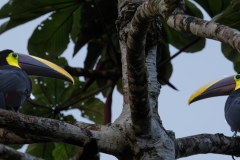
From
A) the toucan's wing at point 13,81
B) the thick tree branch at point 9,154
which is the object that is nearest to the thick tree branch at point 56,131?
the thick tree branch at point 9,154

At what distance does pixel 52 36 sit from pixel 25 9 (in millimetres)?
533

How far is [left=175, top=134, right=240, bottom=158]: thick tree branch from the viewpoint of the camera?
2.90 meters

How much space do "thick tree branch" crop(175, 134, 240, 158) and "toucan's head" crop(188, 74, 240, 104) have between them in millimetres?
1433

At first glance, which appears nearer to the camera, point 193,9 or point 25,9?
point 25,9

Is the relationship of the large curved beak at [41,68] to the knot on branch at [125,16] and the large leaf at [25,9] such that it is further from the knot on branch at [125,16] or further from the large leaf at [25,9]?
the knot on branch at [125,16]

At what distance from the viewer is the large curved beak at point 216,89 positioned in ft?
15.1

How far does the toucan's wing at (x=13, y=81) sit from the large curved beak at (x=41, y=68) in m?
0.29

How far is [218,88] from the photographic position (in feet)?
15.5

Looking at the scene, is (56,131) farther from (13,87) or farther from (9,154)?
(13,87)

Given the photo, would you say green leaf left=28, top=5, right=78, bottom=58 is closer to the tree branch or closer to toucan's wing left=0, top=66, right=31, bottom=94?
toucan's wing left=0, top=66, right=31, bottom=94

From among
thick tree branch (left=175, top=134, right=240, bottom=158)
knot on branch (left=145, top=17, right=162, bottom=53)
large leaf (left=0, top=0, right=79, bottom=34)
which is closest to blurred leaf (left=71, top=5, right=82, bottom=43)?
large leaf (left=0, top=0, right=79, bottom=34)

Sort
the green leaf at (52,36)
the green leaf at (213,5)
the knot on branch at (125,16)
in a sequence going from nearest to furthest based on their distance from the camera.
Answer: the knot on branch at (125,16)
the green leaf at (213,5)
the green leaf at (52,36)

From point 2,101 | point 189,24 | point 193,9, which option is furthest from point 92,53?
point 189,24

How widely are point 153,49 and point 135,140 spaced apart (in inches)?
32.3
